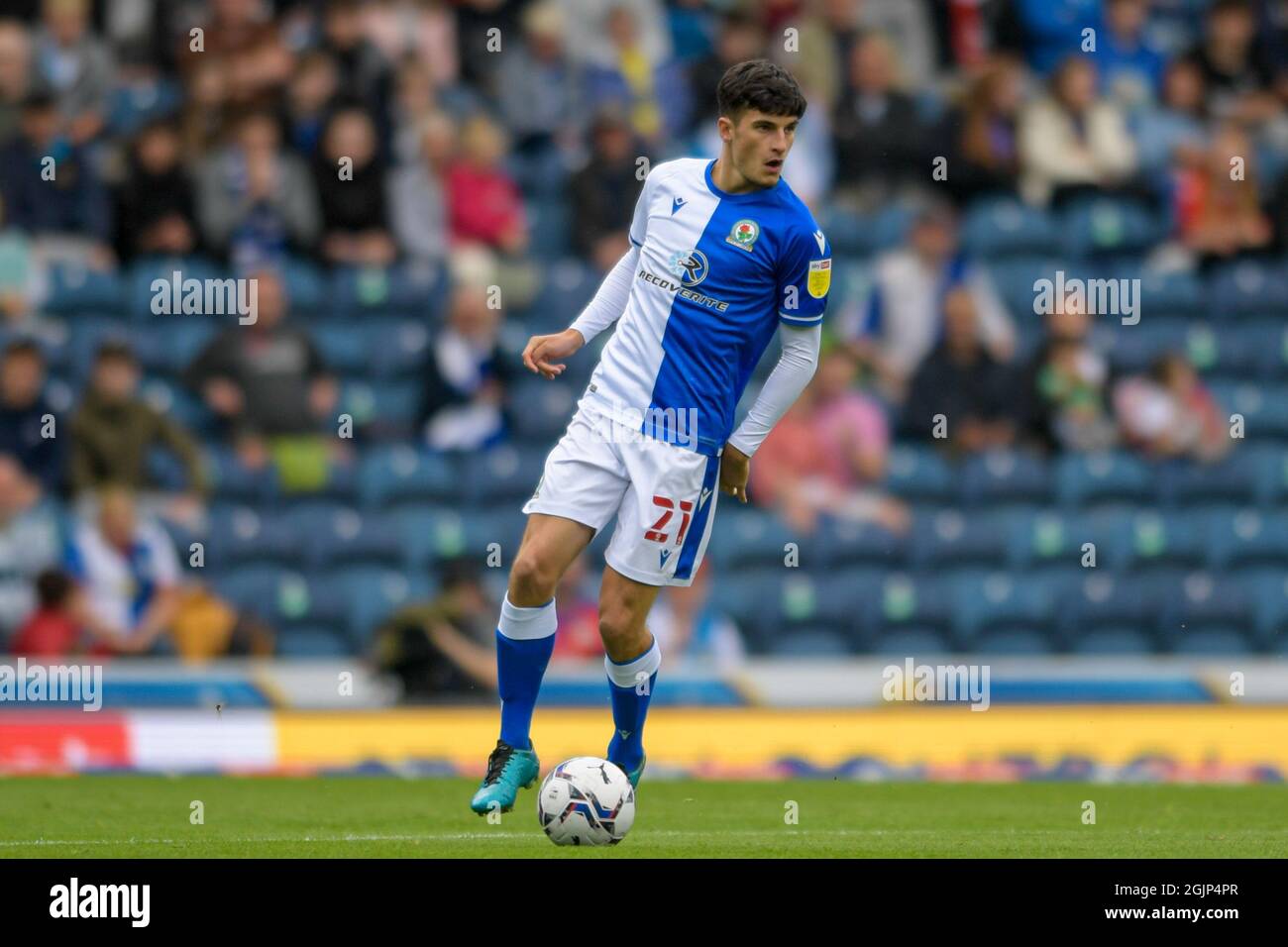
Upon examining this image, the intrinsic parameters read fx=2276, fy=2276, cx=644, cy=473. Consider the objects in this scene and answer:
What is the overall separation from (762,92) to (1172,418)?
8128 millimetres

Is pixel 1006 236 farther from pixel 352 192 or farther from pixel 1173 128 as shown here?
pixel 352 192

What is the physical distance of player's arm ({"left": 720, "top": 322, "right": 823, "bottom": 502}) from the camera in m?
8.36

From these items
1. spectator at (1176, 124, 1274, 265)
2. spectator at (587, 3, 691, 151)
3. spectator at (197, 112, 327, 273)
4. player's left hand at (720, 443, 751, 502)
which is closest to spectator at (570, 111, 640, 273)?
spectator at (587, 3, 691, 151)

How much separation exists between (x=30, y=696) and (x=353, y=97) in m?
5.34

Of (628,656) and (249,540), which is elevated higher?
(249,540)

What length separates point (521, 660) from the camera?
8.33m

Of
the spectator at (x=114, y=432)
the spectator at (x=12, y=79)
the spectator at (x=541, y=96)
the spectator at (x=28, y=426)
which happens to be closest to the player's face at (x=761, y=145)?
the spectator at (x=114, y=432)

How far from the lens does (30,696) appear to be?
495 inches

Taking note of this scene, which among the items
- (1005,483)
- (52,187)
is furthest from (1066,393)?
(52,187)

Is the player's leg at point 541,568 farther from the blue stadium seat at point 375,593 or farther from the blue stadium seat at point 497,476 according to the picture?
the blue stadium seat at point 497,476

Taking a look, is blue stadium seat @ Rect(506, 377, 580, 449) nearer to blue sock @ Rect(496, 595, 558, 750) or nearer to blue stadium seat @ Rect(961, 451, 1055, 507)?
blue stadium seat @ Rect(961, 451, 1055, 507)

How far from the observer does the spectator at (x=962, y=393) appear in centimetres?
1513

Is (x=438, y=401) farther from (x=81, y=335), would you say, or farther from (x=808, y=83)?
(x=808, y=83)

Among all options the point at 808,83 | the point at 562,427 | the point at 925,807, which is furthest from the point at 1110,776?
the point at 808,83
